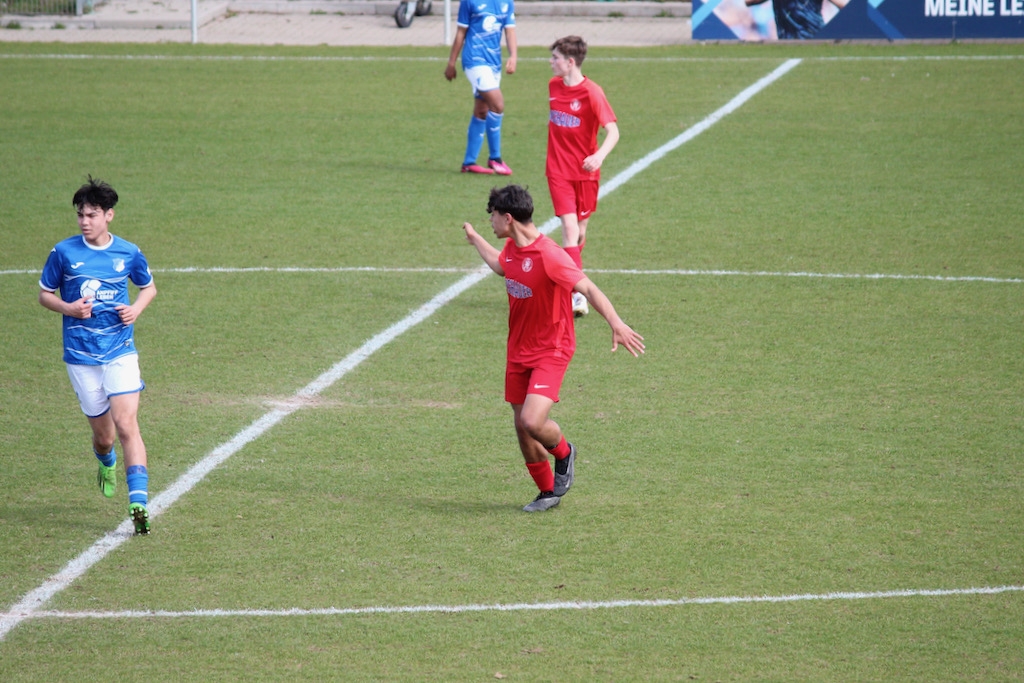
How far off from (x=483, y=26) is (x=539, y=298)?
9214 millimetres

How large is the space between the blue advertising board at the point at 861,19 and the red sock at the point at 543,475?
17.1m

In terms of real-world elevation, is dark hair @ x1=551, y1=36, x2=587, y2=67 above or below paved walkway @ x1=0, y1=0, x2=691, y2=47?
above

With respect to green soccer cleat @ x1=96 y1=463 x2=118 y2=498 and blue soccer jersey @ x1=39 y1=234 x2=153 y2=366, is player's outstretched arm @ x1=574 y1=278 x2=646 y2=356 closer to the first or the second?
blue soccer jersey @ x1=39 y1=234 x2=153 y2=366

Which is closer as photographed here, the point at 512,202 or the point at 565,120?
the point at 512,202

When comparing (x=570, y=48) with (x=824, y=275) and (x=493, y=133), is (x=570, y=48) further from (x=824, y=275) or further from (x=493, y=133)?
(x=493, y=133)

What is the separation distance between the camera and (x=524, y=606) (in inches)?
246

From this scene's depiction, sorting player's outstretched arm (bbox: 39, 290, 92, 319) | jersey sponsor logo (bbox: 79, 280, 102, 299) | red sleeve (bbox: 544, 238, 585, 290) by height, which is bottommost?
player's outstretched arm (bbox: 39, 290, 92, 319)

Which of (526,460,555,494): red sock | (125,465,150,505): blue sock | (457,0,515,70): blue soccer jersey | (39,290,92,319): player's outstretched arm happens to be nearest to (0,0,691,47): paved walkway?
(457,0,515,70): blue soccer jersey

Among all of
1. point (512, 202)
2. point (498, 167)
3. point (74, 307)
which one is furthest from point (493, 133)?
point (74, 307)

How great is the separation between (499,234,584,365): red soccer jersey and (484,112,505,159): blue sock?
8758mm

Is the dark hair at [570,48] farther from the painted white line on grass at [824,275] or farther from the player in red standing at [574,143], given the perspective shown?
the painted white line on grass at [824,275]

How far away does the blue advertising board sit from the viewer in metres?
22.0

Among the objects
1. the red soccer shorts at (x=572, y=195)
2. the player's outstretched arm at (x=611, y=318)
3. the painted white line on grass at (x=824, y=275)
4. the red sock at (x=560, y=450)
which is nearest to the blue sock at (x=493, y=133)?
the painted white line on grass at (x=824, y=275)

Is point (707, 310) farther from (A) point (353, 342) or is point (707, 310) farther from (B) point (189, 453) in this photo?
(B) point (189, 453)
